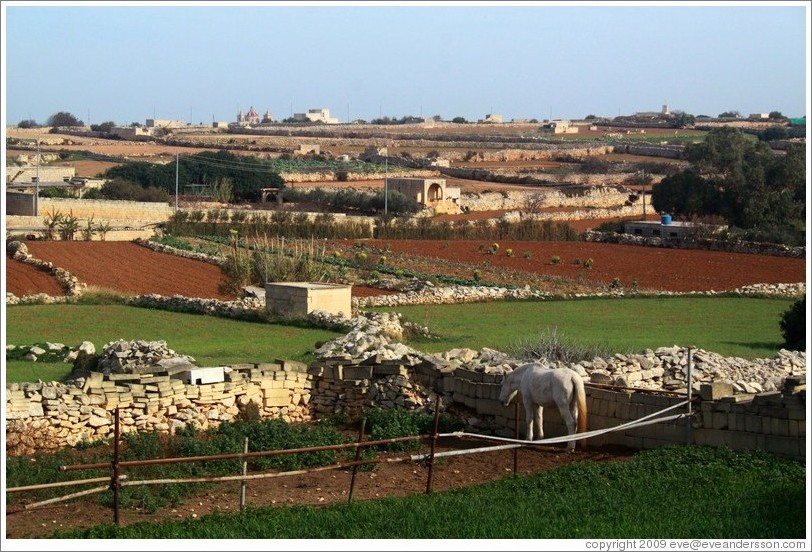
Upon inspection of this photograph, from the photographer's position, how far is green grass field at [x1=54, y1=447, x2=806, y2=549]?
396 inches

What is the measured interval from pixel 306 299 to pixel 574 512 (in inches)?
635

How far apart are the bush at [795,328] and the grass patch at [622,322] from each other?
1.03 feet

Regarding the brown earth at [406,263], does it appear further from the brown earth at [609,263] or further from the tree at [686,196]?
the tree at [686,196]

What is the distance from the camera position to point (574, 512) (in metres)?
10.7

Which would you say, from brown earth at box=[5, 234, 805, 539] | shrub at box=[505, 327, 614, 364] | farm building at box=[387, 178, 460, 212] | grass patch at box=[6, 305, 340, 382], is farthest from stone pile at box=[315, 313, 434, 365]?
farm building at box=[387, 178, 460, 212]

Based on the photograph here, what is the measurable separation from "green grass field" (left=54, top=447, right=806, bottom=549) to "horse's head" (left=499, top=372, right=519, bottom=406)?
2153 millimetres

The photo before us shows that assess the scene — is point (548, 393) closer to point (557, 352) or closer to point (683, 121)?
point (557, 352)

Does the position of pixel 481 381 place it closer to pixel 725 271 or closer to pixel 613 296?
pixel 613 296

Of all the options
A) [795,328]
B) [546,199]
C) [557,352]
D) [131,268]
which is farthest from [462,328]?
[546,199]

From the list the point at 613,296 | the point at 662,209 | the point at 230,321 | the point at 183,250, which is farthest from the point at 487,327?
the point at 662,209

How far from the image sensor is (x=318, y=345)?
21.0m

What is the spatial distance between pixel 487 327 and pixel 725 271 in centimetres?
1798

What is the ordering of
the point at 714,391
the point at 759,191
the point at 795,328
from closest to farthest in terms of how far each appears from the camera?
the point at 714,391
the point at 795,328
the point at 759,191

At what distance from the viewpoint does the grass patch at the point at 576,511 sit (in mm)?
10062
